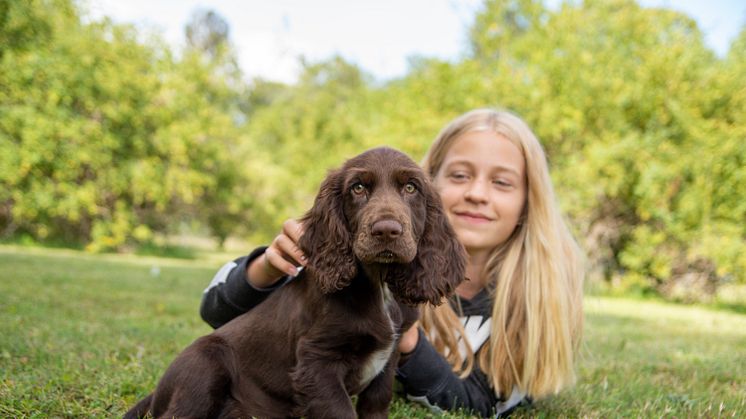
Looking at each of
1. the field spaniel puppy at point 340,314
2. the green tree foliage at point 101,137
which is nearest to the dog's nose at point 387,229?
the field spaniel puppy at point 340,314

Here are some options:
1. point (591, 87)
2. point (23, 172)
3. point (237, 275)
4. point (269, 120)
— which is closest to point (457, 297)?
point (237, 275)

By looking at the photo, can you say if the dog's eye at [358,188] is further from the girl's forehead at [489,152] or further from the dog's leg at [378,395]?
the girl's forehead at [489,152]

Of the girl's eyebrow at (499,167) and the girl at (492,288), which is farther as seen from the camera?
the girl's eyebrow at (499,167)

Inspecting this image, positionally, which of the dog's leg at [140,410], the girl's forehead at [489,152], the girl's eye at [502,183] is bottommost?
the dog's leg at [140,410]

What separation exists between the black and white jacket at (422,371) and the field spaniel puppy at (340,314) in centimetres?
35

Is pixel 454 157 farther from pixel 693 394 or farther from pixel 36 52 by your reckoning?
pixel 36 52

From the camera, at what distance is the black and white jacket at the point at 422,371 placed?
285cm

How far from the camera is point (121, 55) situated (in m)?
16.0

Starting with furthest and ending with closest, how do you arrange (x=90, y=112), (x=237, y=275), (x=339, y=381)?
(x=90, y=112), (x=237, y=275), (x=339, y=381)

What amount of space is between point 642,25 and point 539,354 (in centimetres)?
1222

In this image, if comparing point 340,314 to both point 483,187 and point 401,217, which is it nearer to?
point 401,217

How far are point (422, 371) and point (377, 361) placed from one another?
612mm

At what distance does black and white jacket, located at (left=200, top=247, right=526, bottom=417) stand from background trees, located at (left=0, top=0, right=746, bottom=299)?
669cm

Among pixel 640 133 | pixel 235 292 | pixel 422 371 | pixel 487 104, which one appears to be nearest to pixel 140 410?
pixel 235 292
